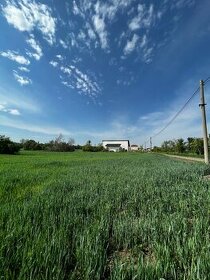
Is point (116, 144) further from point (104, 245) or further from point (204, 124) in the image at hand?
point (104, 245)

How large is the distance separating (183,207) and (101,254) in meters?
2.88

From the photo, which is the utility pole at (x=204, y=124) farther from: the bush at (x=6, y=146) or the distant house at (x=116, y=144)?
the distant house at (x=116, y=144)

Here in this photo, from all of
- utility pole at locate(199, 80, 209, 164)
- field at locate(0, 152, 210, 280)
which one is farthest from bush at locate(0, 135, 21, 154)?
field at locate(0, 152, 210, 280)

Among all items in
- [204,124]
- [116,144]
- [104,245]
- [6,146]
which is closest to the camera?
[104,245]

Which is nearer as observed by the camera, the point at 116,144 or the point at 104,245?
the point at 104,245

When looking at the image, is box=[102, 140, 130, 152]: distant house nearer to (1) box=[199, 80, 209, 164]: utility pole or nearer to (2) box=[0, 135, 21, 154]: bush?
(2) box=[0, 135, 21, 154]: bush

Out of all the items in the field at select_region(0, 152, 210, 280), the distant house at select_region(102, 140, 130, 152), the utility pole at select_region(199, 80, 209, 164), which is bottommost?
the field at select_region(0, 152, 210, 280)

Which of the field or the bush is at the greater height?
the bush

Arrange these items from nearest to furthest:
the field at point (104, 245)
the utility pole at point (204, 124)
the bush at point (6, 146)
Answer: the field at point (104, 245) → the utility pole at point (204, 124) → the bush at point (6, 146)

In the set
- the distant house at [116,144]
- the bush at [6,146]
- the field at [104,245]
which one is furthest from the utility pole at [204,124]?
the distant house at [116,144]

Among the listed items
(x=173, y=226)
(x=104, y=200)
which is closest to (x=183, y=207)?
(x=173, y=226)

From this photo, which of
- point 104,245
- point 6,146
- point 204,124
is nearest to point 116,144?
point 6,146

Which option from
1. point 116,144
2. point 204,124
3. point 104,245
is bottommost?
point 104,245

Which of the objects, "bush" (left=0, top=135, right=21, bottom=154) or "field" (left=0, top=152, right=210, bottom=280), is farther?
"bush" (left=0, top=135, right=21, bottom=154)
